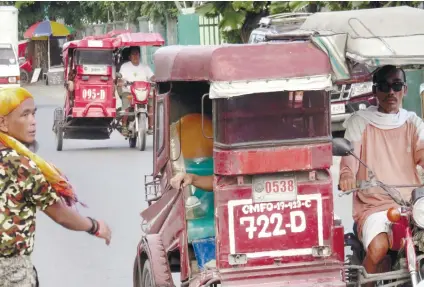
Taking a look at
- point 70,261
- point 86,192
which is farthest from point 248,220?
point 86,192

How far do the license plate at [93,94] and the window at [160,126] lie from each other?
Answer: 1311cm

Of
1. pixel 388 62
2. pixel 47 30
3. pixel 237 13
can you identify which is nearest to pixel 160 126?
pixel 388 62

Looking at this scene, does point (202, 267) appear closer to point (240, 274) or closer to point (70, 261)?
point (240, 274)

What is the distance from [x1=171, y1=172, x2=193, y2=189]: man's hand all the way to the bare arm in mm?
1454

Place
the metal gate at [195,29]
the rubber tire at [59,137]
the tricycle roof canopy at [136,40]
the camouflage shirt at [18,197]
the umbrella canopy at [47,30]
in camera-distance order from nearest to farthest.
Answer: the camouflage shirt at [18,197] < the tricycle roof canopy at [136,40] < the rubber tire at [59,137] < the metal gate at [195,29] < the umbrella canopy at [47,30]

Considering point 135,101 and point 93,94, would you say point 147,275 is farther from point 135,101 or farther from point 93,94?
point 93,94

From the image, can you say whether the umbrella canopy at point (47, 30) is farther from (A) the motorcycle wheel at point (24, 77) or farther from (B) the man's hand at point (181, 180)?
(B) the man's hand at point (181, 180)

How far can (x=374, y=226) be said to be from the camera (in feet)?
20.3

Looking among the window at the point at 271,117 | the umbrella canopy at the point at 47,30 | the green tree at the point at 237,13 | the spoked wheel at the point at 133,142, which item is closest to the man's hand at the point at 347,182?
the window at the point at 271,117

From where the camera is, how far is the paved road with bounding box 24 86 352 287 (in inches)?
384

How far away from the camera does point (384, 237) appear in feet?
20.1

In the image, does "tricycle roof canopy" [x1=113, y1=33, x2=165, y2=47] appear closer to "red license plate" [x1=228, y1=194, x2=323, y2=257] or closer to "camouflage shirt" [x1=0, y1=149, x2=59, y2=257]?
"red license plate" [x1=228, y1=194, x2=323, y2=257]

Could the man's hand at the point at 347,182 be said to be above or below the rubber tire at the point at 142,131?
above

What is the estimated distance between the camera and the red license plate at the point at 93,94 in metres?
20.6
